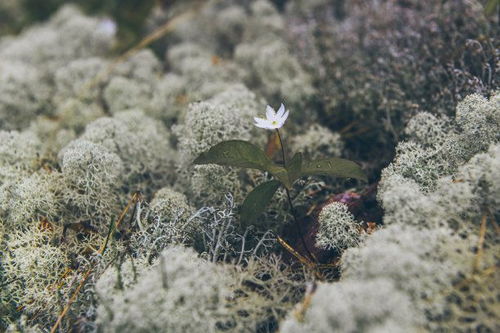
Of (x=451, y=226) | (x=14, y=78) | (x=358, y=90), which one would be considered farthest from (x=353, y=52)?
(x=14, y=78)

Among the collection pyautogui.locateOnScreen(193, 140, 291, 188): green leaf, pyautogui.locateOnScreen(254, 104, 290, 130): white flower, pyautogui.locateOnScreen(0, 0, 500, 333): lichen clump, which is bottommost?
pyautogui.locateOnScreen(0, 0, 500, 333): lichen clump

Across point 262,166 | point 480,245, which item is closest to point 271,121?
point 262,166

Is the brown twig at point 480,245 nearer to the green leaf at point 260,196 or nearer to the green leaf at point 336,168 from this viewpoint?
the green leaf at point 336,168

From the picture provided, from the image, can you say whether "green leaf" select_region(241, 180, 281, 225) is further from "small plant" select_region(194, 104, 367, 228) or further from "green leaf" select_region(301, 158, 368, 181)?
"green leaf" select_region(301, 158, 368, 181)

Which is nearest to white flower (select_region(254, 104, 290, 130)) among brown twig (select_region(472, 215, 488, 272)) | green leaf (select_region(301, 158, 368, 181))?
green leaf (select_region(301, 158, 368, 181))

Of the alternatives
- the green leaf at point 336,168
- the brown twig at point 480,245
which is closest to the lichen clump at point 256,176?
the brown twig at point 480,245

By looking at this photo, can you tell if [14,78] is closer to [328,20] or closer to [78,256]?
[78,256]
